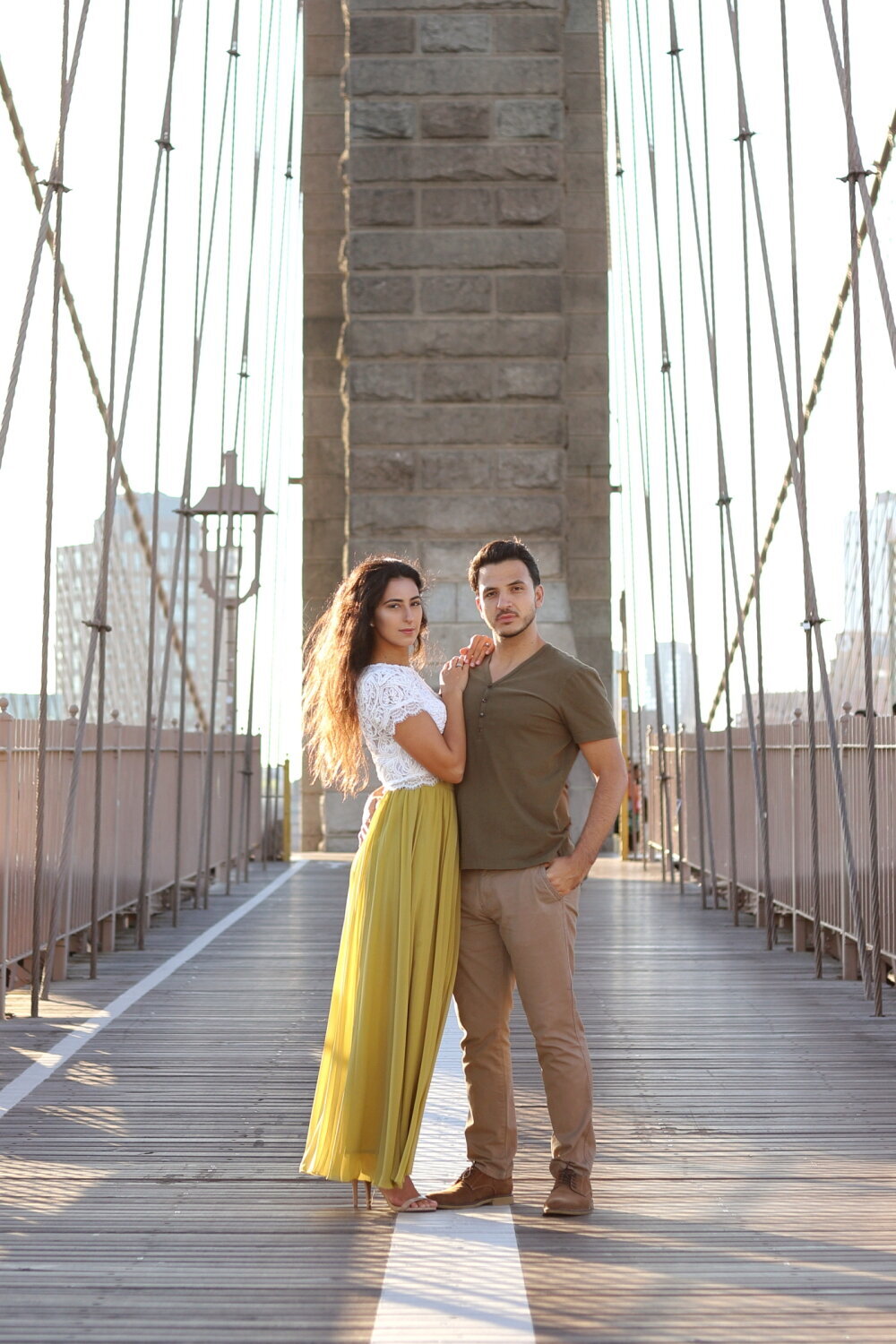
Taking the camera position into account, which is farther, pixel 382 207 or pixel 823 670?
pixel 382 207

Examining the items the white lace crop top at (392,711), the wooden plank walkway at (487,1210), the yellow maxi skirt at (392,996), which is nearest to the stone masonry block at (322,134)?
the wooden plank walkway at (487,1210)

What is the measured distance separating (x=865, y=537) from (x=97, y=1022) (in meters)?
2.70

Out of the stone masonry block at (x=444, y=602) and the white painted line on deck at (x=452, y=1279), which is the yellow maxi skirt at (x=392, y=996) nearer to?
the white painted line on deck at (x=452, y=1279)

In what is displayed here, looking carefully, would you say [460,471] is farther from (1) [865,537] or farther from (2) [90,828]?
(1) [865,537]

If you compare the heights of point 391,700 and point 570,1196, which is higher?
point 391,700

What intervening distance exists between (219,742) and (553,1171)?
322 inches

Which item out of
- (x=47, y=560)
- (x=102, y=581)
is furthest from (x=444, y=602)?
(x=47, y=560)

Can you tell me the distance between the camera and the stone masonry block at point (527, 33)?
37.5 feet

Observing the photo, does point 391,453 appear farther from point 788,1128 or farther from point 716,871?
point 788,1128

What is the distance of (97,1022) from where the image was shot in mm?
5301

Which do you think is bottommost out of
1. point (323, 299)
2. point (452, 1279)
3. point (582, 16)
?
point (452, 1279)

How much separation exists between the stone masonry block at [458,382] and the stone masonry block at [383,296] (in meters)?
0.43

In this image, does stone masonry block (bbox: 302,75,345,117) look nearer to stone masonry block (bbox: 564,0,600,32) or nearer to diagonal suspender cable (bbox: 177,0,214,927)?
stone masonry block (bbox: 564,0,600,32)

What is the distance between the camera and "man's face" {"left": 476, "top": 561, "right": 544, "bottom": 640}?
10.6ft
